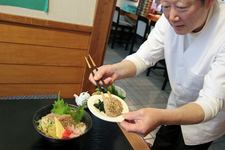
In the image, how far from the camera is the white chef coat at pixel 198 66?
100cm

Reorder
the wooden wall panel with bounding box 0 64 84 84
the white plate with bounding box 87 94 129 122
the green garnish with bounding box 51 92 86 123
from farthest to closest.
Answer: the wooden wall panel with bounding box 0 64 84 84, the green garnish with bounding box 51 92 86 123, the white plate with bounding box 87 94 129 122

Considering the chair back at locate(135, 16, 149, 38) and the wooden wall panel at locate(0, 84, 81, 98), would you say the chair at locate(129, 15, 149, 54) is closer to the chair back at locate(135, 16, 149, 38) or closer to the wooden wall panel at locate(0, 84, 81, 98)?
the chair back at locate(135, 16, 149, 38)

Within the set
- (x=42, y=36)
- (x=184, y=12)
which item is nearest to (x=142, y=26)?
(x=42, y=36)

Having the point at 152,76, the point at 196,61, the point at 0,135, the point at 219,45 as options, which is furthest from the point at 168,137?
the point at 152,76

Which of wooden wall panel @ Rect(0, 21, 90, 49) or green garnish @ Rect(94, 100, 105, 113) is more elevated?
wooden wall panel @ Rect(0, 21, 90, 49)

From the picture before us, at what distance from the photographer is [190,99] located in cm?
144

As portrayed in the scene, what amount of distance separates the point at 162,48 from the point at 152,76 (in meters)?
3.25

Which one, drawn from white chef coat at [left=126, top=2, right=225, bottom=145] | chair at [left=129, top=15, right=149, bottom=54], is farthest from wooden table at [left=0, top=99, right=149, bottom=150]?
chair at [left=129, top=15, right=149, bottom=54]

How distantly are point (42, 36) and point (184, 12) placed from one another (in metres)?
1.52

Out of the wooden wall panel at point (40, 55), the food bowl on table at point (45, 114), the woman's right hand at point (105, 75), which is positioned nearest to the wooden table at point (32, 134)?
the food bowl on table at point (45, 114)

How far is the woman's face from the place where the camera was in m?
0.93

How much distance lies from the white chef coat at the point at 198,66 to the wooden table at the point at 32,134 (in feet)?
1.73

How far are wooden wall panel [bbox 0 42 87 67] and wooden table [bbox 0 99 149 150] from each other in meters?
0.82

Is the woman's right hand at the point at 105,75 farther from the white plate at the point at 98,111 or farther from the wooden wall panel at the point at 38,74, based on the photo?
the wooden wall panel at the point at 38,74
